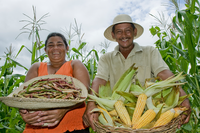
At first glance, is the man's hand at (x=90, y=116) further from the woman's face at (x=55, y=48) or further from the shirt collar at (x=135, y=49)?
the shirt collar at (x=135, y=49)

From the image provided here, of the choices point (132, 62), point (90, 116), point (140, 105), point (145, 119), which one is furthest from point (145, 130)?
point (132, 62)

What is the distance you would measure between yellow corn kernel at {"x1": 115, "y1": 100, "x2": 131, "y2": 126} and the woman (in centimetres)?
55

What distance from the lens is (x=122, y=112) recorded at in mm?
1363

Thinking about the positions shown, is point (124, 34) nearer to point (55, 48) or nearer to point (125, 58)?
point (125, 58)

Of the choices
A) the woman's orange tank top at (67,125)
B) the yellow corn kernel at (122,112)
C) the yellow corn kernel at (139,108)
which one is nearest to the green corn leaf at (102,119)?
the yellow corn kernel at (122,112)

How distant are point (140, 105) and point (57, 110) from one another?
2.78 feet

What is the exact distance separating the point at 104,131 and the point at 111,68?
1462mm

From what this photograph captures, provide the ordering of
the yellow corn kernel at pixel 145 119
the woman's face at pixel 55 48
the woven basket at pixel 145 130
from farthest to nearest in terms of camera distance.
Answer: the woman's face at pixel 55 48, the yellow corn kernel at pixel 145 119, the woven basket at pixel 145 130

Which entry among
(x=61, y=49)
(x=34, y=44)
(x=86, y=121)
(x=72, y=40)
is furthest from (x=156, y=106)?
(x=72, y=40)

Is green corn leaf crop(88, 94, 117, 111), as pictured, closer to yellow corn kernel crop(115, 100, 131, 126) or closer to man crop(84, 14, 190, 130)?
yellow corn kernel crop(115, 100, 131, 126)

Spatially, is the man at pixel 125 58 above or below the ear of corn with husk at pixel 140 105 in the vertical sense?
above

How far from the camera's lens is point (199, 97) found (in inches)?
97.6

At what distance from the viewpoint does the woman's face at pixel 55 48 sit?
2369 millimetres

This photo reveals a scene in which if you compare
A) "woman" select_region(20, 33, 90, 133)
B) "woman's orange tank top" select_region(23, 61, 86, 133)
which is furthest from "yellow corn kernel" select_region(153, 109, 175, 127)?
"woman's orange tank top" select_region(23, 61, 86, 133)
